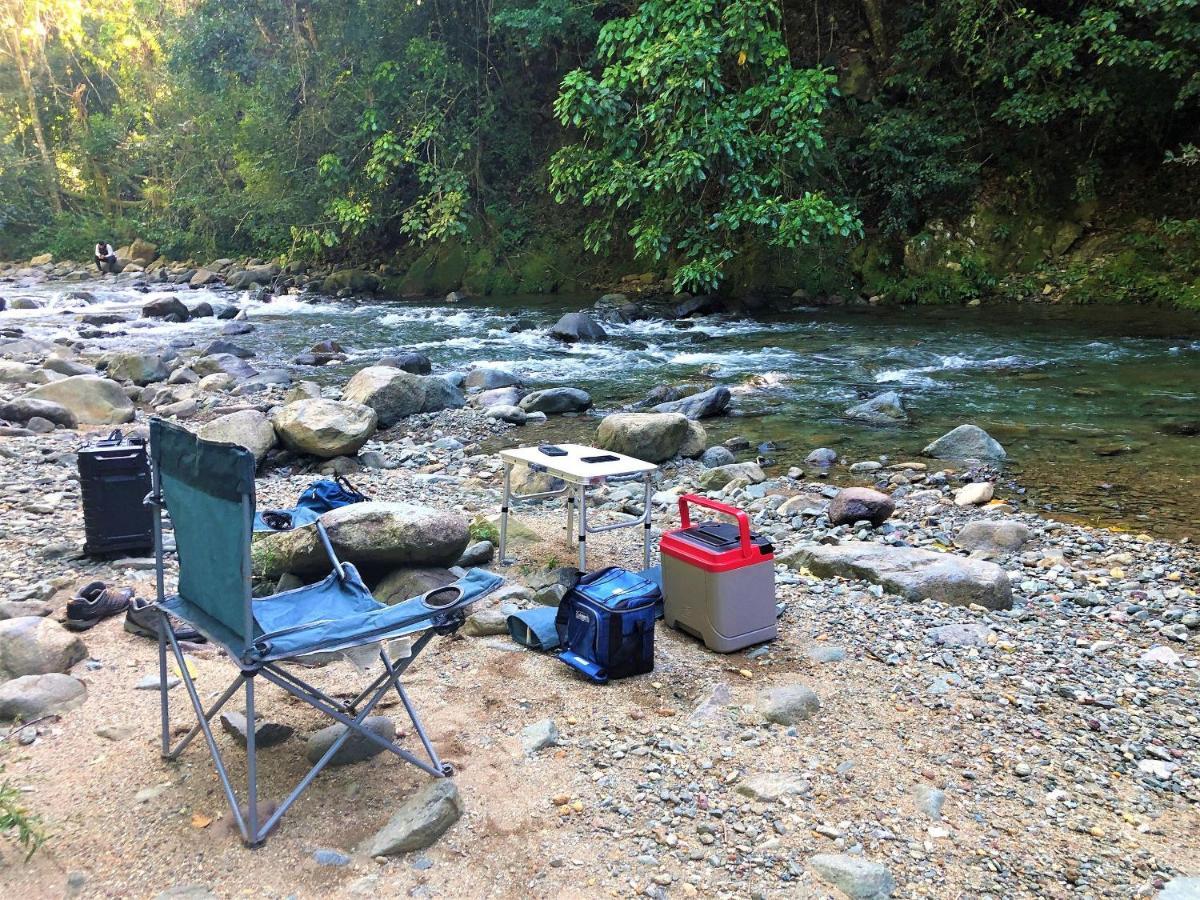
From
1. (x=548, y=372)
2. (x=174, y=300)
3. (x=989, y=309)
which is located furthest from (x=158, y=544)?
(x=174, y=300)

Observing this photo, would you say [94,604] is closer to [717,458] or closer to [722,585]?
[722,585]

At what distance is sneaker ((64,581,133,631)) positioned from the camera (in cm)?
369

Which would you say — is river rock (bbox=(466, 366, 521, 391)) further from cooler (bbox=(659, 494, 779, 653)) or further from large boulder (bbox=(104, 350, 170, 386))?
cooler (bbox=(659, 494, 779, 653))

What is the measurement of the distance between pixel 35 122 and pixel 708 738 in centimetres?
3853

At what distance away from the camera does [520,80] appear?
63.3ft

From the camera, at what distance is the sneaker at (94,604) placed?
3.69 metres

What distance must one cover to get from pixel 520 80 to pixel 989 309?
10486mm

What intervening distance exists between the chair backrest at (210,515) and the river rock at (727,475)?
14.4ft

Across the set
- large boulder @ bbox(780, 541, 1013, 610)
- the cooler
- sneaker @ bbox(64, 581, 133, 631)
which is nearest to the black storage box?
sneaker @ bbox(64, 581, 133, 631)

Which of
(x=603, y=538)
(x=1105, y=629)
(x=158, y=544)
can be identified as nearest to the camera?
(x=158, y=544)

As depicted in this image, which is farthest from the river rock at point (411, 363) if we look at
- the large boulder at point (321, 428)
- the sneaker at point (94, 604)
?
the sneaker at point (94, 604)

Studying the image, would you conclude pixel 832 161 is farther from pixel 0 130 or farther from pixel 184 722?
pixel 0 130

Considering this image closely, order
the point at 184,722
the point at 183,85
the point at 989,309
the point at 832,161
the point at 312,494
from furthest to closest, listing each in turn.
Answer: the point at 183,85, the point at 832,161, the point at 989,309, the point at 312,494, the point at 184,722

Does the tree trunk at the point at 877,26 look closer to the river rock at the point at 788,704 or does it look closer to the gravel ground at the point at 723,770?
the gravel ground at the point at 723,770
